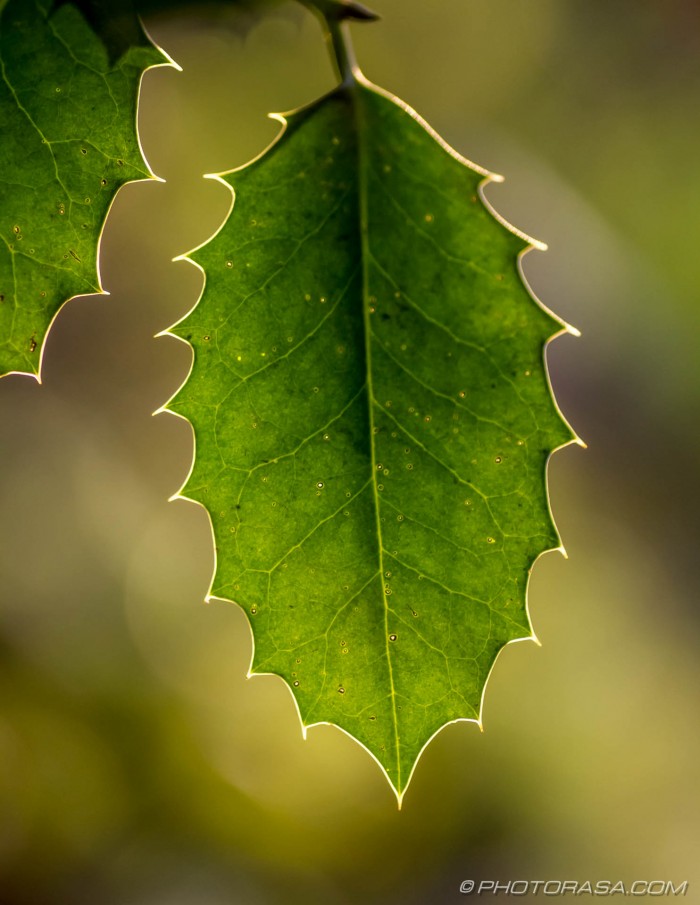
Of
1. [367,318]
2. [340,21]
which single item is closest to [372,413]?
[367,318]

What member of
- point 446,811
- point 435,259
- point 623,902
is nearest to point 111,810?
point 446,811

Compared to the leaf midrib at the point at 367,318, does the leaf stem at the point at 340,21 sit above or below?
above

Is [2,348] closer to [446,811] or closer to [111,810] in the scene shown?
[111,810]

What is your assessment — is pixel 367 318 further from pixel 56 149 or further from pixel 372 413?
pixel 56 149

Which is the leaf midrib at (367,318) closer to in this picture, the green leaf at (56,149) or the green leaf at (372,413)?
the green leaf at (372,413)

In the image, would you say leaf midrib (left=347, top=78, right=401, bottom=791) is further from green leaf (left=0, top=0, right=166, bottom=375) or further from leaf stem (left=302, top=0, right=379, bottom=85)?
green leaf (left=0, top=0, right=166, bottom=375)

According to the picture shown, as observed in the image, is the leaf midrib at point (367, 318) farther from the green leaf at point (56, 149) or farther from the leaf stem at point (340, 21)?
the green leaf at point (56, 149)

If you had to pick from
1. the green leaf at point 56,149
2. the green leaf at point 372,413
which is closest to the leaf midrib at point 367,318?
the green leaf at point 372,413
